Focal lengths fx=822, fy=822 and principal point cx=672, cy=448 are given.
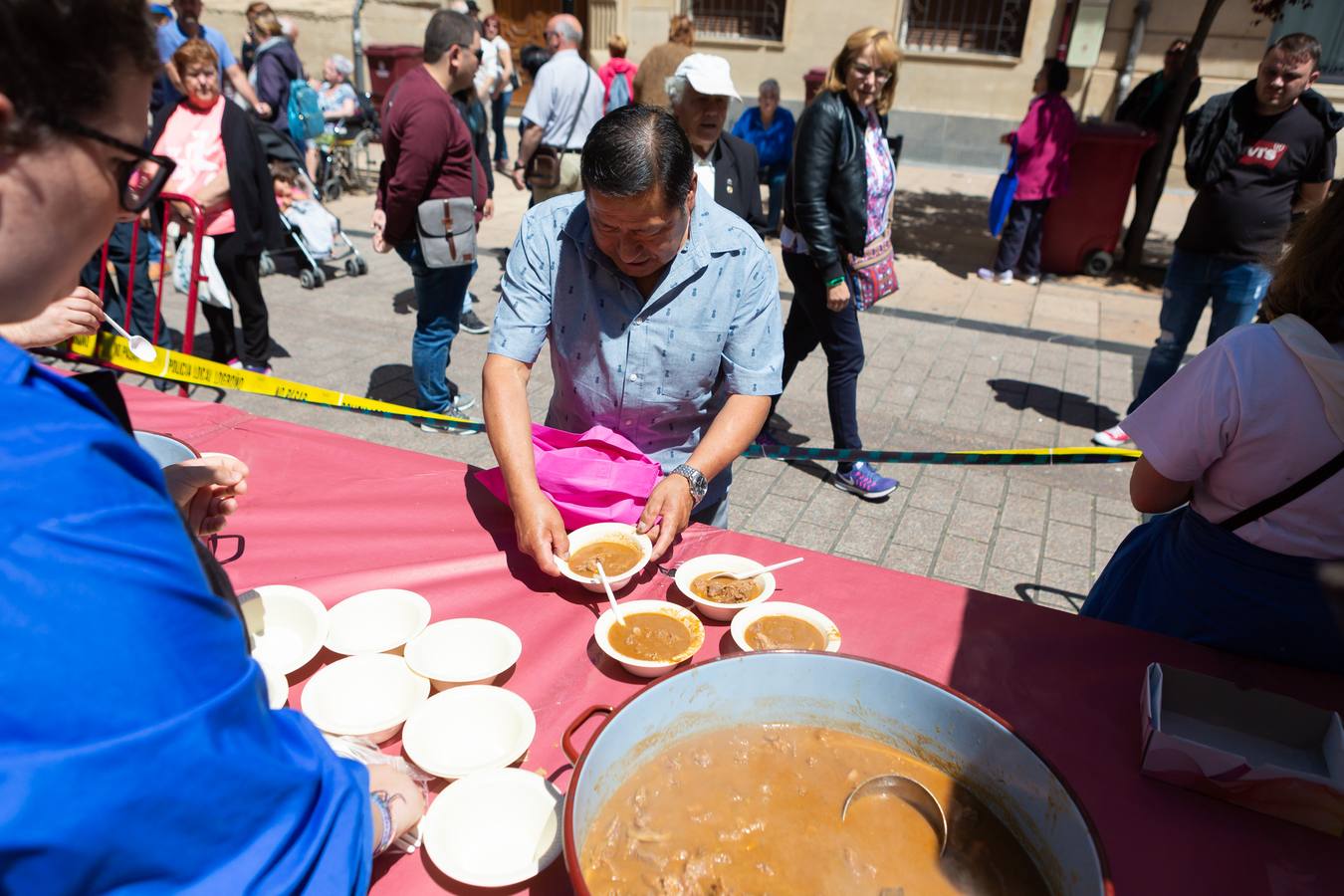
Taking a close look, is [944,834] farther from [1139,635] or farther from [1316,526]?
[1316,526]

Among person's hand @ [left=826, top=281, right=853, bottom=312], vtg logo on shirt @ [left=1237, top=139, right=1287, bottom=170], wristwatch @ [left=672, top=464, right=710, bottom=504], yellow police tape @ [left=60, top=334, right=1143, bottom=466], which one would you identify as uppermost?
vtg logo on shirt @ [left=1237, top=139, right=1287, bottom=170]

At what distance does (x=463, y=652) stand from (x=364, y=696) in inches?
7.8

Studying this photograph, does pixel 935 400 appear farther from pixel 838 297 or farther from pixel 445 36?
pixel 445 36

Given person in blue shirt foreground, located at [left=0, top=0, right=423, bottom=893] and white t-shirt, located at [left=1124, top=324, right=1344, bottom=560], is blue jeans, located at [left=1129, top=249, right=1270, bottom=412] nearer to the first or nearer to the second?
white t-shirt, located at [left=1124, top=324, right=1344, bottom=560]

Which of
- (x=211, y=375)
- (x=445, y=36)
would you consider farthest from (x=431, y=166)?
(x=211, y=375)

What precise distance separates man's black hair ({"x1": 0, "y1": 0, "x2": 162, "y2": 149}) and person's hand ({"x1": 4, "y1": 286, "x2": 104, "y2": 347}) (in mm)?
1980

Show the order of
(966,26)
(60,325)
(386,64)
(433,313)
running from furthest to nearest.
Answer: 1. (386,64)
2. (966,26)
3. (433,313)
4. (60,325)

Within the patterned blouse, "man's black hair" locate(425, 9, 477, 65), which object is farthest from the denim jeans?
"man's black hair" locate(425, 9, 477, 65)

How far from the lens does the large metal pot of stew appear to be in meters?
1.12

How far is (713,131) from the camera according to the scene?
13.4ft

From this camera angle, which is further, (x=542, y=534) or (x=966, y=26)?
(x=966, y=26)

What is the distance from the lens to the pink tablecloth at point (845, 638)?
4.16ft

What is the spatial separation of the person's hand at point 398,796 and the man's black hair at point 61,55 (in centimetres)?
84

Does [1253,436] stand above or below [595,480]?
above
